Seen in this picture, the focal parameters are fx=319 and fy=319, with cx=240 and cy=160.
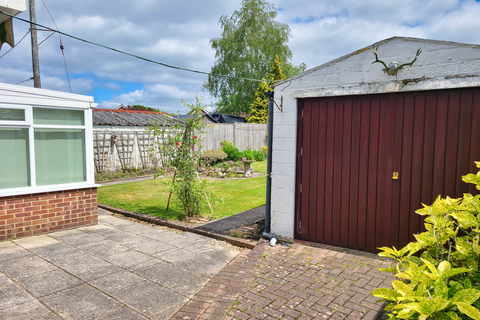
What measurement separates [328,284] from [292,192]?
5.63 ft

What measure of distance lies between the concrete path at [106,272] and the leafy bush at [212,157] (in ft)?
27.8

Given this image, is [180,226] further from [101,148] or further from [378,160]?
[101,148]

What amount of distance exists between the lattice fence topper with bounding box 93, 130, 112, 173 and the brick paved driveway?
32.3 ft

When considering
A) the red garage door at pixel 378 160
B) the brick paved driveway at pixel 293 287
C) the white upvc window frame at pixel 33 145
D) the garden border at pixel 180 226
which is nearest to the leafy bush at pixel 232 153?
the garden border at pixel 180 226

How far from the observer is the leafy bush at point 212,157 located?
47.6 feet

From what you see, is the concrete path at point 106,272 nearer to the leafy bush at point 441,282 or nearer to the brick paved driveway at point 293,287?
the brick paved driveway at point 293,287

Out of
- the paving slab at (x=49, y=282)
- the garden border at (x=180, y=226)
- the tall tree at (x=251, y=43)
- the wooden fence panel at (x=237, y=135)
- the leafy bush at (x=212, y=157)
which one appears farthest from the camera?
the tall tree at (x=251, y=43)

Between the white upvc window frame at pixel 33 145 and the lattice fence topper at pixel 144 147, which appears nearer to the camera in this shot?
the white upvc window frame at pixel 33 145

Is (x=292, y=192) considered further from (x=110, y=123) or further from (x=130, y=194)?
(x=110, y=123)

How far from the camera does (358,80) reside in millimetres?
4555

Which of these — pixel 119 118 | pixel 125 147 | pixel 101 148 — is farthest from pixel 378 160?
pixel 119 118

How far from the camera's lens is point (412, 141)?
4.29 meters

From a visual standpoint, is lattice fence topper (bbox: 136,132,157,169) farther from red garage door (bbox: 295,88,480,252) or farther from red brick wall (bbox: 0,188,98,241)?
red garage door (bbox: 295,88,480,252)

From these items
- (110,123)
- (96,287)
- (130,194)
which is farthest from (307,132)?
(110,123)
